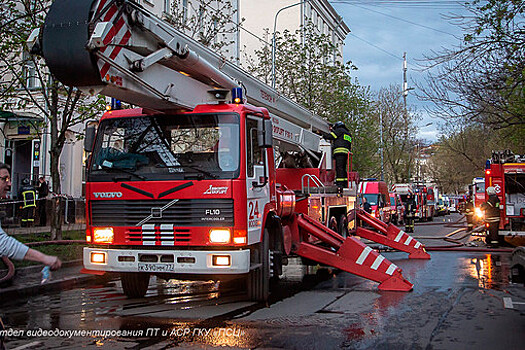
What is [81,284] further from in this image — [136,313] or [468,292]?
[468,292]

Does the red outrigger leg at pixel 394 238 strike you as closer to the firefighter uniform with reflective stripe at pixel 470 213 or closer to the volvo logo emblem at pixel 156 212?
the volvo logo emblem at pixel 156 212

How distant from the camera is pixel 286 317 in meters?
Answer: 7.35

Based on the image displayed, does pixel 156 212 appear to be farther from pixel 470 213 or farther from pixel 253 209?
pixel 470 213

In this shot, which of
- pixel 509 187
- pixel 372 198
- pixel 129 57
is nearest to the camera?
pixel 129 57

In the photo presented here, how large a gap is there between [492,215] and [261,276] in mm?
11614

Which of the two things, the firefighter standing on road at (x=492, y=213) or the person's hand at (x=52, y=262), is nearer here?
the person's hand at (x=52, y=262)

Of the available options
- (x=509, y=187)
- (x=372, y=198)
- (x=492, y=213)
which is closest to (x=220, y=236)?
(x=492, y=213)

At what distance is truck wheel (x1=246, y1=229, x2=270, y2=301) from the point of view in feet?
26.7

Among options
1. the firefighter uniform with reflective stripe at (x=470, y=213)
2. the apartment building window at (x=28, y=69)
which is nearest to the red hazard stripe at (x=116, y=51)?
the apartment building window at (x=28, y=69)

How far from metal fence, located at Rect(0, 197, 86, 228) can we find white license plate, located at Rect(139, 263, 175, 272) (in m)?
10.1

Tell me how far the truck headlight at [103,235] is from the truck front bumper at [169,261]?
0.46 feet

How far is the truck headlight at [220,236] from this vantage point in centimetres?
741

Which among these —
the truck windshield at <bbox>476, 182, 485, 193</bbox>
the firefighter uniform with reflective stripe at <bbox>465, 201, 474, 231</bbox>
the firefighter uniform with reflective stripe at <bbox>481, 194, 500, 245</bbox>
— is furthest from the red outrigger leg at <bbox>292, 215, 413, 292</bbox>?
the truck windshield at <bbox>476, 182, 485, 193</bbox>

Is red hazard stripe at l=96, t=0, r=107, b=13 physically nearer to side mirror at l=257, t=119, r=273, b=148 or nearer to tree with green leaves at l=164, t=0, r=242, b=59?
side mirror at l=257, t=119, r=273, b=148
